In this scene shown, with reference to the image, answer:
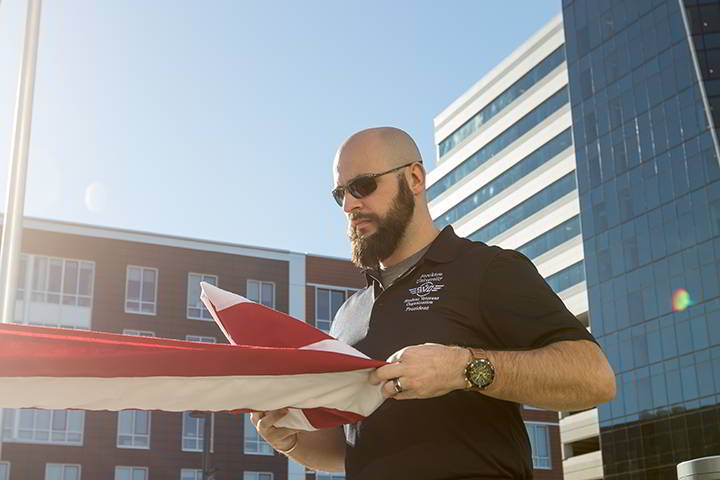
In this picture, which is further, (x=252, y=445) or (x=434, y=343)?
(x=252, y=445)

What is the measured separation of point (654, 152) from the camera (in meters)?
55.2

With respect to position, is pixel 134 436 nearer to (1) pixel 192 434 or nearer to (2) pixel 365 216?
(1) pixel 192 434

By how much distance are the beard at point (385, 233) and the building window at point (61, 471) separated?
1542 inches

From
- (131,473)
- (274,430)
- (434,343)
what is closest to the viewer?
(434,343)

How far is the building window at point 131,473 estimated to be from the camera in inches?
1626

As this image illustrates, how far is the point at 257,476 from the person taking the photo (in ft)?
145

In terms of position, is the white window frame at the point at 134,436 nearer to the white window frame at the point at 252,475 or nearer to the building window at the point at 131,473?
the building window at the point at 131,473

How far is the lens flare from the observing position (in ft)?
168

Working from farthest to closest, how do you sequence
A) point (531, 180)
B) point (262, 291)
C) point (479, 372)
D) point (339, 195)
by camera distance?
point (531, 180)
point (262, 291)
point (339, 195)
point (479, 372)


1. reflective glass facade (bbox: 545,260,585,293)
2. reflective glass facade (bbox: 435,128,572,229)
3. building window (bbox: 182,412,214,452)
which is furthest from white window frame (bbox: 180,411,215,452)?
reflective glass facade (bbox: 545,260,585,293)

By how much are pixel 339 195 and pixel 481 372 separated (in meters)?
1.13

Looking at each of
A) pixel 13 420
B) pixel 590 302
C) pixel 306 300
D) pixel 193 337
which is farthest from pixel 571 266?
pixel 13 420

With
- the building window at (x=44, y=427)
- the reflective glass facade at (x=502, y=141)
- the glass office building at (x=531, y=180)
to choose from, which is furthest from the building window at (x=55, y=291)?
the reflective glass facade at (x=502, y=141)

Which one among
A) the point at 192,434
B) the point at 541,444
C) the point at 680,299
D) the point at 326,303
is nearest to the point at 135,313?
the point at 192,434
